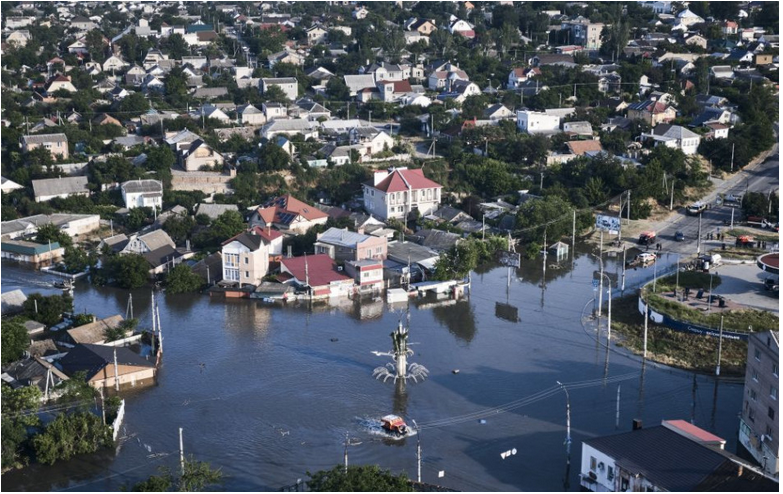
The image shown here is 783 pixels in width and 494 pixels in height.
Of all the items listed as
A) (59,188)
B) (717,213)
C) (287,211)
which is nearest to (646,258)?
(717,213)

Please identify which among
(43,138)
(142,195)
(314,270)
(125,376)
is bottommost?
(125,376)

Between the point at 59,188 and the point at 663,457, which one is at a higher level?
the point at 59,188

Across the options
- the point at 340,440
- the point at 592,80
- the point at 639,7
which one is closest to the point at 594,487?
the point at 340,440

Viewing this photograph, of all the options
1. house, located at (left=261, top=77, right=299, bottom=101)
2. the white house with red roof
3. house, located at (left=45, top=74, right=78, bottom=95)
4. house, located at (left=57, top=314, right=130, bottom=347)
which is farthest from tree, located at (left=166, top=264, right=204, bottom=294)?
house, located at (left=45, top=74, right=78, bottom=95)

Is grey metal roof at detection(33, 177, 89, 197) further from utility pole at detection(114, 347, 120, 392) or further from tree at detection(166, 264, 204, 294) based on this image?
utility pole at detection(114, 347, 120, 392)

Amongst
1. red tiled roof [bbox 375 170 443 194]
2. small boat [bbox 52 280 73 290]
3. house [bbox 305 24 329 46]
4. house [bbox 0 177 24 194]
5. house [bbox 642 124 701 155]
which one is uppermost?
house [bbox 305 24 329 46]

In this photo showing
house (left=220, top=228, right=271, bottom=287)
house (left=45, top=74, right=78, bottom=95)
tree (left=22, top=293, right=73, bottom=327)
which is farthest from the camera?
house (left=45, top=74, right=78, bottom=95)

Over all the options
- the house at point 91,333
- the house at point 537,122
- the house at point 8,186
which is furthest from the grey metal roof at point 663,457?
the house at point 537,122

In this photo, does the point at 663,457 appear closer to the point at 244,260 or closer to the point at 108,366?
the point at 108,366
